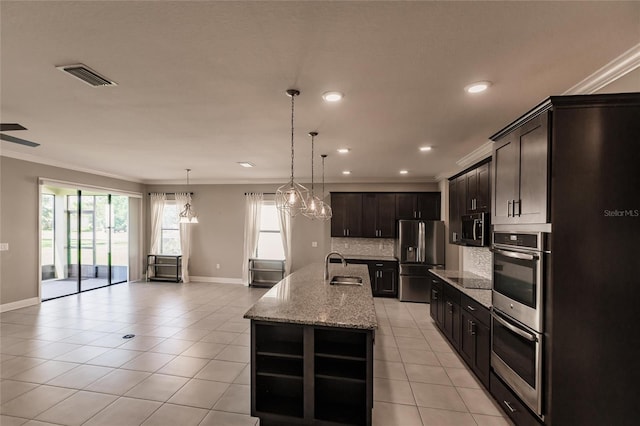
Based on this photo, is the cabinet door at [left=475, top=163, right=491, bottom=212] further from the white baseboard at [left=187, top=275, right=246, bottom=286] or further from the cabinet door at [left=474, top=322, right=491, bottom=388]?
the white baseboard at [left=187, top=275, right=246, bottom=286]

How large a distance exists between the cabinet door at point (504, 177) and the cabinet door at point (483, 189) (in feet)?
3.29

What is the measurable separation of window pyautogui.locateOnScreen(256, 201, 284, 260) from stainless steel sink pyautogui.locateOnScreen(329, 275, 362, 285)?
3.81 metres

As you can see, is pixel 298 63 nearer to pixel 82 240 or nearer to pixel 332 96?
pixel 332 96

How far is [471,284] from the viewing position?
3.72m

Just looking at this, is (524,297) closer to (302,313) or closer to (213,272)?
(302,313)

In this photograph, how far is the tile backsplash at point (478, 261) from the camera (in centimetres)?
429

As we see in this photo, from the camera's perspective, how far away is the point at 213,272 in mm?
7781

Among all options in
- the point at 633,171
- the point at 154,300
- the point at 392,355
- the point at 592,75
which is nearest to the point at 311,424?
the point at 392,355

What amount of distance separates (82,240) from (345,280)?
658 cm

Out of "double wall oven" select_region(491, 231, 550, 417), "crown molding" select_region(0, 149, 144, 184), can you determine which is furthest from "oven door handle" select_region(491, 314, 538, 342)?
"crown molding" select_region(0, 149, 144, 184)

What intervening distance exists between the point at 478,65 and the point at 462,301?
2558 millimetres

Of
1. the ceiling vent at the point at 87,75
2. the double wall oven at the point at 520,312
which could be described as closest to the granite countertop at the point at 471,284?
the double wall oven at the point at 520,312

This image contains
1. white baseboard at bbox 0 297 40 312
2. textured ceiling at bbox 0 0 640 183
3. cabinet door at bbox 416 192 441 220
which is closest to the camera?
textured ceiling at bbox 0 0 640 183

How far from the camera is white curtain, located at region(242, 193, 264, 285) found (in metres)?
7.46
